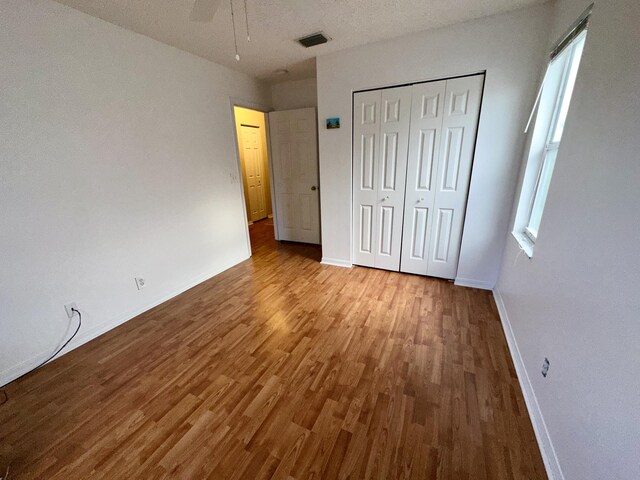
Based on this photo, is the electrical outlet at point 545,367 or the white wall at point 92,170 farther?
the white wall at point 92,170

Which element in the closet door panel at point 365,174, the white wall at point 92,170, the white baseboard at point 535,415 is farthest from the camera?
the closet door panel at point 365,174

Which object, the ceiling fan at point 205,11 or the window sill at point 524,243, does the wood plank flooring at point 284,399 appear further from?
the ceiling fan at point 205,11

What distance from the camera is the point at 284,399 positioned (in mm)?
1498

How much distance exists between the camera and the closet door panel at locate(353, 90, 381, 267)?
272 centimetres

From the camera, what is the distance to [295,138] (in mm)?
3826

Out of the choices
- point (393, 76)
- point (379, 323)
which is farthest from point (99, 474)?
point (393, 76)

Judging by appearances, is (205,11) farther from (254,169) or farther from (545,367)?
(254,169)

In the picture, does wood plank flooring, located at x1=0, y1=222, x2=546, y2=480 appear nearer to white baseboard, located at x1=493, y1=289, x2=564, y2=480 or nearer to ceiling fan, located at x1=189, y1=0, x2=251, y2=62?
white baseboard, located at x1=493, y1=289, x2=564, y2=480

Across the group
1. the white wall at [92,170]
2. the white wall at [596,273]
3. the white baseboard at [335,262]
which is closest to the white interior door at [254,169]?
the white wall at [92,170]

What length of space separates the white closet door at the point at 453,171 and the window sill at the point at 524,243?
57 centimetres

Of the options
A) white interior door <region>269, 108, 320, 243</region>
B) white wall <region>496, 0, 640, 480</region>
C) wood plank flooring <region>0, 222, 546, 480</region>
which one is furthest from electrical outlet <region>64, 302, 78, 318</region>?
white wall <region>496, 0, 640, 480</region>

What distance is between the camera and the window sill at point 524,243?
174cm

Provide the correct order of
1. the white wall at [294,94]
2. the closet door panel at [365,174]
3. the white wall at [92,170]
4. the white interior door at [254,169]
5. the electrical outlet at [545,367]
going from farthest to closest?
the white interior door at [254,169] < the white wall at [294,94] < the closet door panel at [365,174] < the white wall at [92,170] < the electrical outlet at [545,367]

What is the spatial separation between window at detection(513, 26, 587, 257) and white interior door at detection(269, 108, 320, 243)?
258cm
